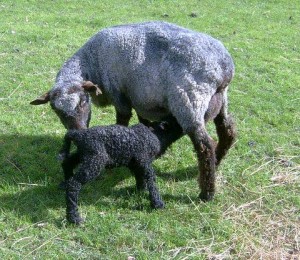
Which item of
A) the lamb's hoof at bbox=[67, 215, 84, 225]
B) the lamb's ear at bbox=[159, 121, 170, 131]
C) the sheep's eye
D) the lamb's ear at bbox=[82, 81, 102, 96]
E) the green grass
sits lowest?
the green grass

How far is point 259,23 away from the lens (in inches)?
500

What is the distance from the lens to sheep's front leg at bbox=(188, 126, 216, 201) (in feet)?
17.7

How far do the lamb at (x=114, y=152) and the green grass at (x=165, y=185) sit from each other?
0.92 ft

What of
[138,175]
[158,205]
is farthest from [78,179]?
[158,205]

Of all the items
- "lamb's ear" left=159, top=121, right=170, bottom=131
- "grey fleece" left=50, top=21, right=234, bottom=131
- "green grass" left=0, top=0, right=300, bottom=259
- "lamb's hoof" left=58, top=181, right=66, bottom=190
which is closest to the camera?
"green grass" left=0, top=0, right=300, bottom=259

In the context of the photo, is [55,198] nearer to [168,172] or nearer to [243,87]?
[168,172]

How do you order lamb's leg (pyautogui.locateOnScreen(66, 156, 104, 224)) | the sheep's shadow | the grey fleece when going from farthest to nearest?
the sheep's shadow
the grey fleece
lamb's leg (pyautogui.locateOnScreen(66, 156, 104, 224))

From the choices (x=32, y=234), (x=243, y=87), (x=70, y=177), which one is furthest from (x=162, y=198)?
(x=243, y=87)

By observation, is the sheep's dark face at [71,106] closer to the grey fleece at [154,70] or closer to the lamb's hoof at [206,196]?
the grey fleece at [154,70]

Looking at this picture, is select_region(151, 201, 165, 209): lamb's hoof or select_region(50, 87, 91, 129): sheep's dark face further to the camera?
select_region(50, 87, 91, 129): sheep's dark face

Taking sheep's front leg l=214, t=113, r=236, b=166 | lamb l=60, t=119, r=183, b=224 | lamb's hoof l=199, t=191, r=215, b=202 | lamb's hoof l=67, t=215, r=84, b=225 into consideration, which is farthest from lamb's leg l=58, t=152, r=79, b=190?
sheep's front leg l=214, t=113, r=236, b=166

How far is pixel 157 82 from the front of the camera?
571cm

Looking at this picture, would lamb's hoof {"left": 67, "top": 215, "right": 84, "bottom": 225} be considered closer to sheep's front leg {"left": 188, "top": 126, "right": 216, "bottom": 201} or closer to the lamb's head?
the lamb's head

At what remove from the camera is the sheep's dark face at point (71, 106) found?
5.75 m
